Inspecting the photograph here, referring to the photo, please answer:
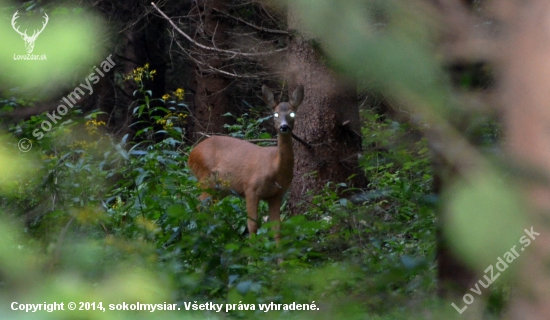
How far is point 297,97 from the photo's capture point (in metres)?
8.23

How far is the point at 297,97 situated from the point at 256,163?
44.3 inches

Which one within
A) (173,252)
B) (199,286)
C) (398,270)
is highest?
(173,252)

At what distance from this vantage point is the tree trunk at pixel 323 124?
859 cm

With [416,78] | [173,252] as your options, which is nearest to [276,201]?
[173,252]

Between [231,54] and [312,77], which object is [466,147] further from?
[231,54]

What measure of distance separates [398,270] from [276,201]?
6692 millimetres

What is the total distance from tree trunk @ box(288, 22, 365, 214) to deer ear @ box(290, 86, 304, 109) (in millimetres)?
413

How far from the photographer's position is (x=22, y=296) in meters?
1.07

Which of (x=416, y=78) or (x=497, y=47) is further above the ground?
(x=497, y=47)

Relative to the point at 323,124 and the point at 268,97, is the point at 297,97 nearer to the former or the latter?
the point at 268,97
